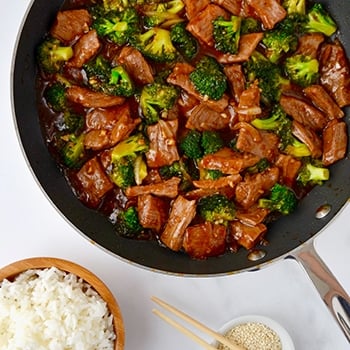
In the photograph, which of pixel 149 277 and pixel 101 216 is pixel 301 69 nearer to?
pixel 101 216

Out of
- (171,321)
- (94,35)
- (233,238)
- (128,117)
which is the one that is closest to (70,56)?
(94,35)

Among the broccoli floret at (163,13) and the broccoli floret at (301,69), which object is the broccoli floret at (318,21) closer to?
the broccoli floret at (301,69)

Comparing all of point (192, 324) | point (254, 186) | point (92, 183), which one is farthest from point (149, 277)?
point (254, 186)

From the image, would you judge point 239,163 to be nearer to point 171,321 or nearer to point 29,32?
point 171,321

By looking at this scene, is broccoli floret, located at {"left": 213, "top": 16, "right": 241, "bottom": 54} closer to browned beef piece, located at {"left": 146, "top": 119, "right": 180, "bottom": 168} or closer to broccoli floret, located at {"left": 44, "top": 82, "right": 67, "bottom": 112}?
browned beef piece, located at {"left": 146, "top": 119, "right": 180, "bottom": 168}

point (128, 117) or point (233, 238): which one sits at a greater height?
point (128, 117)

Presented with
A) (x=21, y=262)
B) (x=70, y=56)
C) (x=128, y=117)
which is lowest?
(x=21, y=262)

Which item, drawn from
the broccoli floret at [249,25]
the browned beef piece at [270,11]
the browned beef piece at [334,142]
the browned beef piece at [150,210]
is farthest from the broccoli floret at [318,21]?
the browned beef piece at [150,210]

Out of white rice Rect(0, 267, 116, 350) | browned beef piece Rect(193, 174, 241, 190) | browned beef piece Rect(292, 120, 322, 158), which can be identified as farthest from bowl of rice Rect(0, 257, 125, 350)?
browned beef piece Rect(292, 120, 322, 158)
